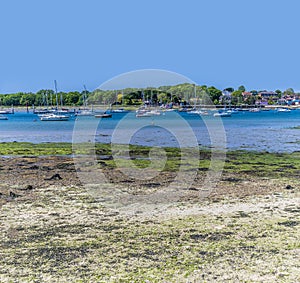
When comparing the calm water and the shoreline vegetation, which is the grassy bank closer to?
the shoreline vegetation

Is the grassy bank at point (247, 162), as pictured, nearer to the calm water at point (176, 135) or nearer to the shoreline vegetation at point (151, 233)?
the shoreline vegetation at point (151, 233)

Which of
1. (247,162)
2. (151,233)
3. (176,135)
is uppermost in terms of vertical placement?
(151,233)

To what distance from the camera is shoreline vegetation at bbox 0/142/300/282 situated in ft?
18.8

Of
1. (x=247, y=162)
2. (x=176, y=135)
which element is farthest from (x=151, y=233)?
(x=176, y=135)

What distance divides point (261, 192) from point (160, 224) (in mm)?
3865

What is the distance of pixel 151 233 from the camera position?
292 inches

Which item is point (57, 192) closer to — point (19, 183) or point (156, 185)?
point (19, 183)

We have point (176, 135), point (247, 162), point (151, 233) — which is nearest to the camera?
point (151, 233)

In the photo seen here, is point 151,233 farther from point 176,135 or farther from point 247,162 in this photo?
point 176,135

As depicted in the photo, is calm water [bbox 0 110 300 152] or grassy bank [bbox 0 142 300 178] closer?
grassy bank [bbox 0 142 300 178]

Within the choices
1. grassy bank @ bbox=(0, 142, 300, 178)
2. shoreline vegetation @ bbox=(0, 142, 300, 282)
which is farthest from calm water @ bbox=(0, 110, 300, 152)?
shoreline vegetation @ bbox=(0, 142, 300, 282)

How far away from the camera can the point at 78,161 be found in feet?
57.4

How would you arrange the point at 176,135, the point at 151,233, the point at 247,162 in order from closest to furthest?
1. the point at 151,233
2. the point at 247,162
3. the point at 176,135

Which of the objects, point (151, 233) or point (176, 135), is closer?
point (151, 233)
